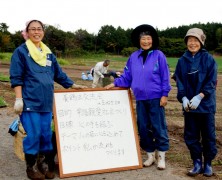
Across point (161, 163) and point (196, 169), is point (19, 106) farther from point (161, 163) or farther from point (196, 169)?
point (196, 169)

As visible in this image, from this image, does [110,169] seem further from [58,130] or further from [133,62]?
[133,62]

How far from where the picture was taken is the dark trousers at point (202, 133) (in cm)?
460

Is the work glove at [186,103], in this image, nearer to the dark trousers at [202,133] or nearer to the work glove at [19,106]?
the dark trousers at [202,133]

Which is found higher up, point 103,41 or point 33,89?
point 103,41

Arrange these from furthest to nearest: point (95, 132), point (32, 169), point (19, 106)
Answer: point (95, 132) → point (32, 169) → point (19, 106)

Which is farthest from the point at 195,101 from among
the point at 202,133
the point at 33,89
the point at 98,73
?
the point at 98,73

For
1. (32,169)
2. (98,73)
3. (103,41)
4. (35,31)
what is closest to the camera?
(35,31)

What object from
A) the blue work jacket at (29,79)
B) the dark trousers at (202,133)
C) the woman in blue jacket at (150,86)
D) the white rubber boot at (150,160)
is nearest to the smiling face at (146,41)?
the woman in blue jacket at (150,86)

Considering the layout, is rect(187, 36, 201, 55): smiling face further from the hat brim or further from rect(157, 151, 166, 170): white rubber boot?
rect(157, 151, 166, 170): white rubber boot

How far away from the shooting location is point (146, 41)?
4.83 m

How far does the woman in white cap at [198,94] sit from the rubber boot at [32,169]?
1867mm

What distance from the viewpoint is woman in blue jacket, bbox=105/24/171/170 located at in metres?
4.76

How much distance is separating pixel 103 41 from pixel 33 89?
7199 cm

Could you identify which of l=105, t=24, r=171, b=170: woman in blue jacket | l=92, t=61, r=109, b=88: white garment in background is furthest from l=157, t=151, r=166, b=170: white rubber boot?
l=92, t=61, r=109, b=88: white garment in background
